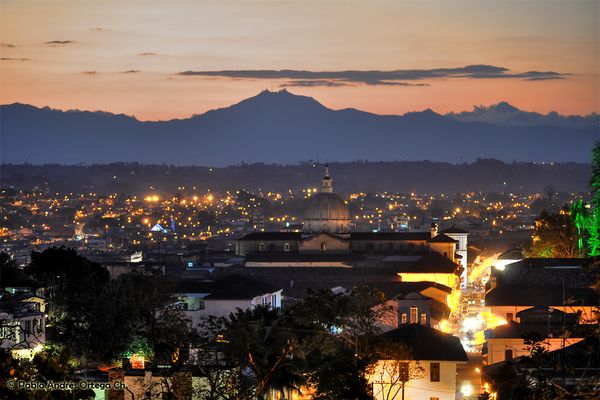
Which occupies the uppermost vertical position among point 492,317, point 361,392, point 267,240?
point 267,240

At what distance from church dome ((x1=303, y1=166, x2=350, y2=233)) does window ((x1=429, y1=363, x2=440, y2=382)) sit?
2326 inches

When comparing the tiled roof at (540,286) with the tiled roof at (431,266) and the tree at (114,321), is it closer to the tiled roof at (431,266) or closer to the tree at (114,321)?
the tree at (114,321)

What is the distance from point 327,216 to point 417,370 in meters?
60.2

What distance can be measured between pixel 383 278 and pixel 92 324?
36.7m

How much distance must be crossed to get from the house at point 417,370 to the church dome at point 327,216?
57.9m

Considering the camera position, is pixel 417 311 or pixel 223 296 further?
pixel 417 311

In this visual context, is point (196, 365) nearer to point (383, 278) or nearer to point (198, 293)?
point (198, 293)

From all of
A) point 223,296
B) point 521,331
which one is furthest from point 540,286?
point 223,296

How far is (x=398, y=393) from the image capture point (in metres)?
40.2

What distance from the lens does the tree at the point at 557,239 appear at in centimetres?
8506

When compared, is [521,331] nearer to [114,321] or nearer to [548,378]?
[114,321]

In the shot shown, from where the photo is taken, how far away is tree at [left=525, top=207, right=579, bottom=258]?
8506 cm

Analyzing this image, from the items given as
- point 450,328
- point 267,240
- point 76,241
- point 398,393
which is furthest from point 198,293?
point 76,241

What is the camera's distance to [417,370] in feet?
133
